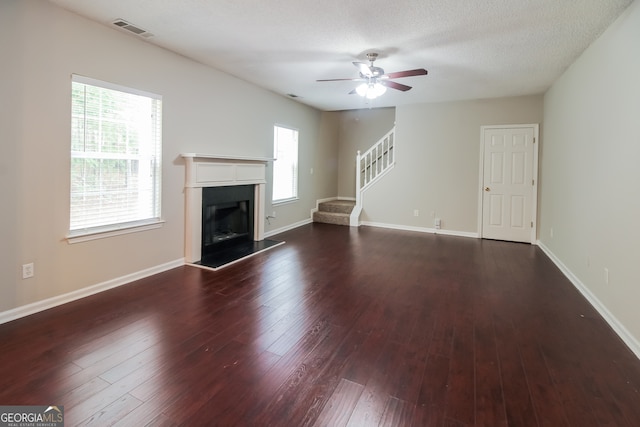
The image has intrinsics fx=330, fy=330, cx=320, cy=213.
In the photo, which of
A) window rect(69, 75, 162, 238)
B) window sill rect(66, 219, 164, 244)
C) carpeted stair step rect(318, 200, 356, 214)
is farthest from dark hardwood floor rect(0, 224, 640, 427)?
carpeted stair step rect(318, 200, 356, 214)

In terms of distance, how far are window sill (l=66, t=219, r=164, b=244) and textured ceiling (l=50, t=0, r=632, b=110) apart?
1994 millimetres

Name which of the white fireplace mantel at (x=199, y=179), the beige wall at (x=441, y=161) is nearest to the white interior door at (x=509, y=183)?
the beige wall at (x=441, y=161)

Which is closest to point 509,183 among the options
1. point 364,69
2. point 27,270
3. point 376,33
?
point 364,69

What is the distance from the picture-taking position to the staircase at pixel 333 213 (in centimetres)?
732

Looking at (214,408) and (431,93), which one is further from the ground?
(431,93)

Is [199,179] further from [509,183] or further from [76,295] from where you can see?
[509,183]

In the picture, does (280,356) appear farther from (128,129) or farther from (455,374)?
(128,129)

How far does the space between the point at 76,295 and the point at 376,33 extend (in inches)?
152

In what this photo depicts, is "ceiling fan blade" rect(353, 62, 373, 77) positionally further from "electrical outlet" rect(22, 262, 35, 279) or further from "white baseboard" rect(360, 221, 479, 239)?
"white baseboard" rect(360, 221, 479, 239)

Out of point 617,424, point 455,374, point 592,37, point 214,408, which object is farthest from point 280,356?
point 592,37

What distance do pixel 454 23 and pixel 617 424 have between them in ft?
10.3

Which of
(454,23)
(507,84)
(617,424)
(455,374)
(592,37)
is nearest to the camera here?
(617,424)

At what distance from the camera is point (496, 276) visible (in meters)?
4.01

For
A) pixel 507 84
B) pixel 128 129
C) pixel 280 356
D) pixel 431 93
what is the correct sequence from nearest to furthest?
pixel 280 356 < pixel 128 129 < pixel 507 84 < pixel 431 93
